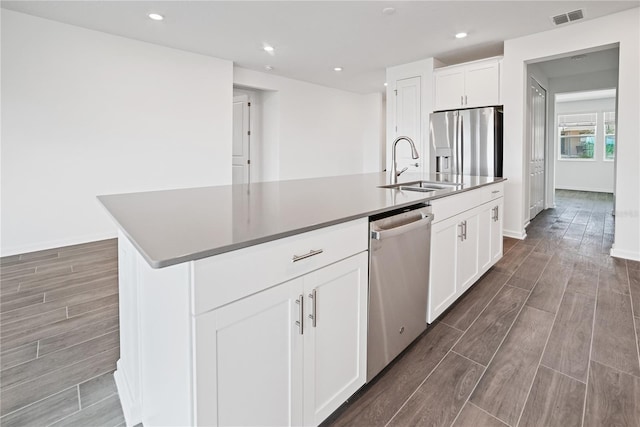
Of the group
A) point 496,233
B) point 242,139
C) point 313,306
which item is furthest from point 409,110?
point 313,306

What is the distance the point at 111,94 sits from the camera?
408 centimetres

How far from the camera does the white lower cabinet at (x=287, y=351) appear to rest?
88cm

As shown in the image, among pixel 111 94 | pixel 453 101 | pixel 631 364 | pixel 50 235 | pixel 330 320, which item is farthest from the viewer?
pixel 453 101

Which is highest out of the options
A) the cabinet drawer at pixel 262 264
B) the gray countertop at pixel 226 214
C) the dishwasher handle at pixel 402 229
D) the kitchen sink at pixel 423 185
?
the kitchen sink at pixel 423 185

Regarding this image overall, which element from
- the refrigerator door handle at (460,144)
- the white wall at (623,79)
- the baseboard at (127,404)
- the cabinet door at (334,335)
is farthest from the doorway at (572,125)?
the baseboard at (127,404)

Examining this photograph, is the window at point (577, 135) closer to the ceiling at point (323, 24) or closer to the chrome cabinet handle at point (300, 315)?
the ceiling at point (323, 24)

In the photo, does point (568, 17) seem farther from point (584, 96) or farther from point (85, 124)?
point (584, 96)

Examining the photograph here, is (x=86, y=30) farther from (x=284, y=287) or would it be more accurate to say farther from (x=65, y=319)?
(x=284, y=287)

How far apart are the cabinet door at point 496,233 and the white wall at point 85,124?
392 centimetres

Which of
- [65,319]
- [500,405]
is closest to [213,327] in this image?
[500,405]

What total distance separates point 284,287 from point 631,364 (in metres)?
1.89

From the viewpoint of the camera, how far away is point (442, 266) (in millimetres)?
2023

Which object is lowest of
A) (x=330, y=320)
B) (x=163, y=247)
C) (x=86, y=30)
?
(x=330, y=320)

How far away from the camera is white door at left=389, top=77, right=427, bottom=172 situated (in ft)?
17.2
